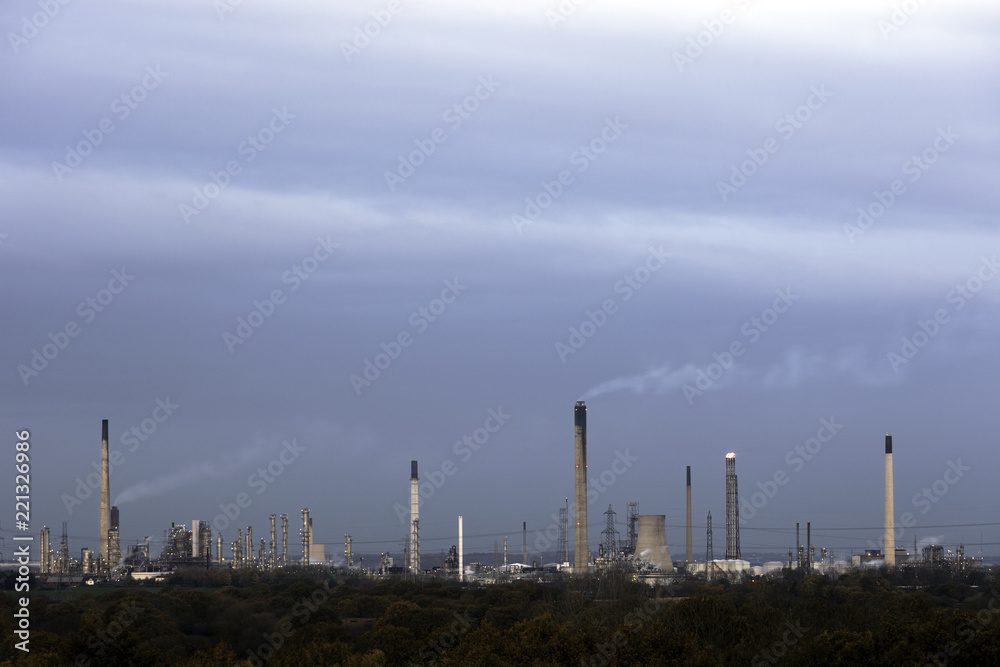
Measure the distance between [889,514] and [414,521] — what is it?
4786cm

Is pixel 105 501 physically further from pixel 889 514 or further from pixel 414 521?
pixel 889 514

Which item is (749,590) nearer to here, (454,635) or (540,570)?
(540,570)

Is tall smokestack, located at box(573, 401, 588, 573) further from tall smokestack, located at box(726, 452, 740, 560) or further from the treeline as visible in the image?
tall smokestack, located at box(726, 452, 740, 560)

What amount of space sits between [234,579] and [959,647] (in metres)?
91.4

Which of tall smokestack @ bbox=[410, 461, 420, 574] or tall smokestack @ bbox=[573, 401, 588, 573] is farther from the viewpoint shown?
tall smokestack @ bbox=[410, 461, 420, 574]

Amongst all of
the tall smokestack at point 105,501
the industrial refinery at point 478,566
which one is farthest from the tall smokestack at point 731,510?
the tall smokestack at point 105,501

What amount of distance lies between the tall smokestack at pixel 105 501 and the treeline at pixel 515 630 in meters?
31.9

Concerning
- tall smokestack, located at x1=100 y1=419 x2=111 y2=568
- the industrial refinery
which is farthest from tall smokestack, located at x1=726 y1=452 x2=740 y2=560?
tall smokestack, located at x1=100 y1=419 x2=111 y2=568

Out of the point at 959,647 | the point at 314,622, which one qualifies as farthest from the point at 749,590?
the point at 959,647

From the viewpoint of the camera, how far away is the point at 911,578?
336ft

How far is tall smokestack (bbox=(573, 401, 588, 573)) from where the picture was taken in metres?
80.8

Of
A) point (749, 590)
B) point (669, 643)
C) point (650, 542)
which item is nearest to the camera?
point (669, 643)

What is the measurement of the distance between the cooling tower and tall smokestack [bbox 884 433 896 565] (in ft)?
75.7

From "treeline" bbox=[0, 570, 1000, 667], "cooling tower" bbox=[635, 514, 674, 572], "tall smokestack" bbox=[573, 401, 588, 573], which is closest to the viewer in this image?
"treeline" bbox=[0, 570, 1000, 667]
